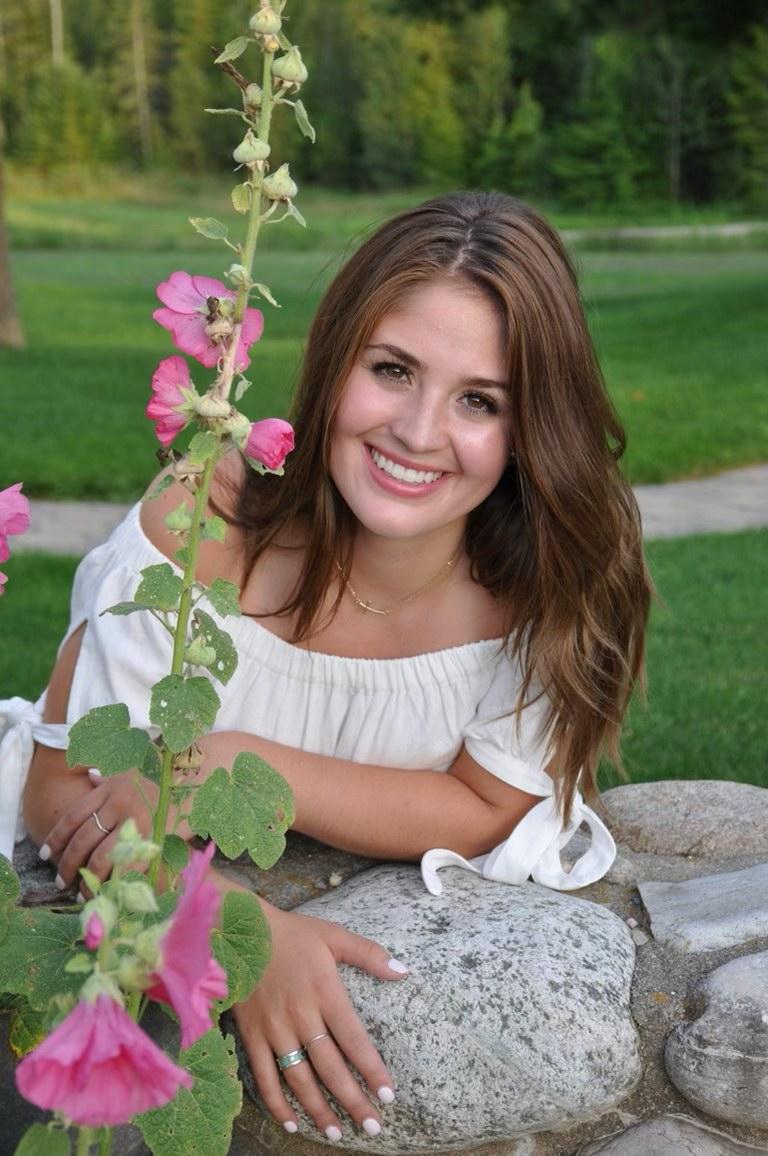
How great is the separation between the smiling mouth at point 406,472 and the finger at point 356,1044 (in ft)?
2.46

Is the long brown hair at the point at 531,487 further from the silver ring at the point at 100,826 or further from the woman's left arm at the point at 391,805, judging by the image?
the silver ring at the point at 100,826

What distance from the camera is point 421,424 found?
2.26 meters

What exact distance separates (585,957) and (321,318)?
1.09m

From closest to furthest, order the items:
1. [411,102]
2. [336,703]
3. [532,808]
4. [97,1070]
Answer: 1. [97,1070]
2. [532,808]
3. [336,703]
4. [411,102]

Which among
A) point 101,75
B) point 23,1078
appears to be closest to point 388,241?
point 23,1078

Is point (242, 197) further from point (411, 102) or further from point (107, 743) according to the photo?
point (411, 102)

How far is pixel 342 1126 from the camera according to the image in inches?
81.7

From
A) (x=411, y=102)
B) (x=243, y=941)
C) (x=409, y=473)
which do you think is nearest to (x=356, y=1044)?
(x=243, y=941)

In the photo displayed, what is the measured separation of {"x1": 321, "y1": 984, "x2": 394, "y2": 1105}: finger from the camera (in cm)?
203

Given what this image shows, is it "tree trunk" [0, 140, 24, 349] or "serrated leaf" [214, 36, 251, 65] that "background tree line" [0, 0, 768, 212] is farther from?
"serrated leaf" [214, 36, 251, 65]

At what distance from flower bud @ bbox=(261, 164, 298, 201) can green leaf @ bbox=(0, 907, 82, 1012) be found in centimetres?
72

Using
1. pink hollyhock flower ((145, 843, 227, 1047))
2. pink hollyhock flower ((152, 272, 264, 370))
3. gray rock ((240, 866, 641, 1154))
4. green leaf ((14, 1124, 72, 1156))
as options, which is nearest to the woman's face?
gray rock ((240, 866, 641, 1154))

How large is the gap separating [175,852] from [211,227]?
2.06 ft

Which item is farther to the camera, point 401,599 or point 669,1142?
point 401,599
